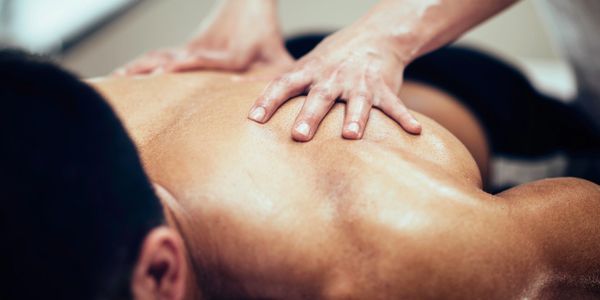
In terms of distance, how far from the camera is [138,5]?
269 cm

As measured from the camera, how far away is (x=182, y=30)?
273 centimetres

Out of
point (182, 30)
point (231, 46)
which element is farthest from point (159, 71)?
point (182, 30)

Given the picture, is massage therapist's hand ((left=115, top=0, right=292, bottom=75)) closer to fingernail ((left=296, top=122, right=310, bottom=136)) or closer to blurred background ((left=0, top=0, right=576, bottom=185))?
fingernail ((left=296, top=122, right=310, bottom=136))

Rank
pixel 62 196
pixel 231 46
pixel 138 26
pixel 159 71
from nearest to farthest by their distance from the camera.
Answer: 1. pixel 62 196
2. pixel 159 71
3. pixel 231 46
4. pixel 138 26

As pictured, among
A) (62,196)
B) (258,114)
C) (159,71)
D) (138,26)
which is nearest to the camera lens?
(62,196)

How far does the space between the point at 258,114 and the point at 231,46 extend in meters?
0.48

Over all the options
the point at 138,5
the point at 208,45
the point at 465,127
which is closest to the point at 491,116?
the point at 465,127

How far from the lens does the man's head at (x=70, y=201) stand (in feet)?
1.84

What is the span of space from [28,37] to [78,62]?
0.91 feet

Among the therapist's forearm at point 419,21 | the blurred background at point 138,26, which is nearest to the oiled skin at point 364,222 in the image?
the therapist's forearm at point 419,21

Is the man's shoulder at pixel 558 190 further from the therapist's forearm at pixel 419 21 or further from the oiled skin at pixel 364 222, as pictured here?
the therapist's forearm at pixel 419 21

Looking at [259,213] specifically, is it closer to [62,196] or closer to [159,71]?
[62,196]

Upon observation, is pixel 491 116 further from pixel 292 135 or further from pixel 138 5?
pixel 138 5

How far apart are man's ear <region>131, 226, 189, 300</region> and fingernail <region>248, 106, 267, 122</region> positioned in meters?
0.21
